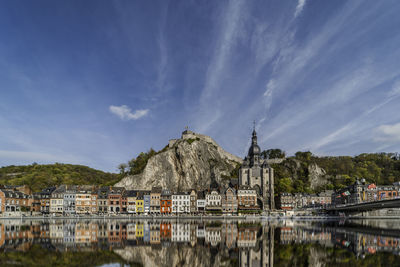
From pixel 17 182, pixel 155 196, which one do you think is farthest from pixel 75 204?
pixel 17 182

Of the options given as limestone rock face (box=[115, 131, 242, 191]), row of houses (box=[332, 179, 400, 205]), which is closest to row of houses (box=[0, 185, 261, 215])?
limestone rock face (box=[115, 131, 242, 191])

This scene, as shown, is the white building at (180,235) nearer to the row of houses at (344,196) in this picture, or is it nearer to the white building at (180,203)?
the white building at (180,203)

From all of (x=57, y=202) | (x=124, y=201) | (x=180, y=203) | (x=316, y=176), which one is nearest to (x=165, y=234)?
(x=180, y=203)

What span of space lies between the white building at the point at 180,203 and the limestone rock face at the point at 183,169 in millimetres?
16832

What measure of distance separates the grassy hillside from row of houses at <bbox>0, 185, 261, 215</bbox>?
54.6 ft

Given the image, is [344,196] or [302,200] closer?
[344,196]

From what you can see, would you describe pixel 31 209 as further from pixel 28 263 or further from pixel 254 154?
pixel 28 263

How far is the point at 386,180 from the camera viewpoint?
123 meters

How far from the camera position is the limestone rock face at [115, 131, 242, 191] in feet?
349

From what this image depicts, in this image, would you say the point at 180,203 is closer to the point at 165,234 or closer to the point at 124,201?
the point at 124,201

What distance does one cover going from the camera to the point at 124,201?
88.1 meters

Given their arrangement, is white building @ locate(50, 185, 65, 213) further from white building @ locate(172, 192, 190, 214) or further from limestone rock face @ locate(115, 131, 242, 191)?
white building @ locate(172, 192, 190, 214)

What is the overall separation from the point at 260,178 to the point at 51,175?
2940 inches

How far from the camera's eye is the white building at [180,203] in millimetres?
88100
